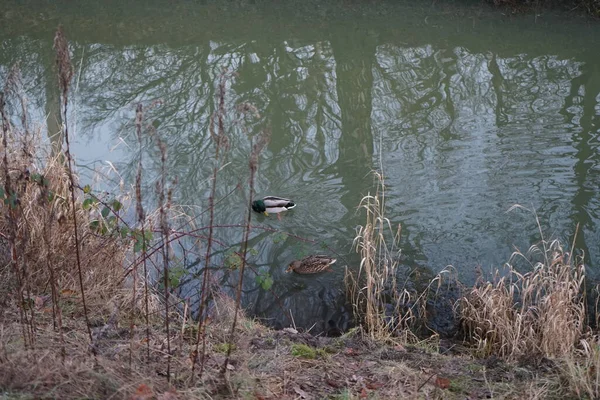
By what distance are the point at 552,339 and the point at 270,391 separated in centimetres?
247

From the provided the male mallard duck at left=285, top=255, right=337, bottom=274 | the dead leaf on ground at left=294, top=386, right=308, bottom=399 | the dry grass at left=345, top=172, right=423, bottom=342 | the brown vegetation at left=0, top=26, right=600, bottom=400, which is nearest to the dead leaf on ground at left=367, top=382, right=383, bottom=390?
the brown vegetation at left=0, top=26, right=600, bottom=400

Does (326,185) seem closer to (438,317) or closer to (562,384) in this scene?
(438,317)

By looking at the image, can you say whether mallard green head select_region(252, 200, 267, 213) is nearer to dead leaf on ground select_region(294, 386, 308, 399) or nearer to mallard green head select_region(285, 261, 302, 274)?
mallard green head select_region(285, 261, 302, 274)

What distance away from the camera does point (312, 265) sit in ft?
21.7

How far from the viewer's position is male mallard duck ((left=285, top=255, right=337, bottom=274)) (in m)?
6.63

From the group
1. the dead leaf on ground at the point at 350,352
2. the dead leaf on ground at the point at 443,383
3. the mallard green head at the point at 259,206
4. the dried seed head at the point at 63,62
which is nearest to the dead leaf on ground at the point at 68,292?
the dead leaf on ground at the point at 350,352

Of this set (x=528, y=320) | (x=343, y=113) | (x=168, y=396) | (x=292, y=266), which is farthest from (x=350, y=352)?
(x=343, y=113)

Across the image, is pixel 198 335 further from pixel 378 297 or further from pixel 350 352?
pixel 378 297

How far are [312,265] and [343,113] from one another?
450 centimetres

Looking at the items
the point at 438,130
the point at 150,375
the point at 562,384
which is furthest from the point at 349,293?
the point at 438,130

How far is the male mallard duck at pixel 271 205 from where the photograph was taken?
7.59 meters

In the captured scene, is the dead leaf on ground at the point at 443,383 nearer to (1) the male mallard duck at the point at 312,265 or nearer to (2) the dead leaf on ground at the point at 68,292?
(2) the dead leaf on ground at the point at 68,292

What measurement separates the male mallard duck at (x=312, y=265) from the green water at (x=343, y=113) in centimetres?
9

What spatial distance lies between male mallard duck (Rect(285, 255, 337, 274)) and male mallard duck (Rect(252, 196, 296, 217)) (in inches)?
39.6
